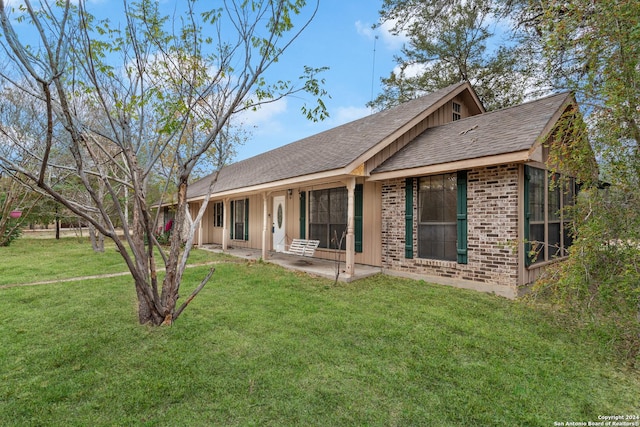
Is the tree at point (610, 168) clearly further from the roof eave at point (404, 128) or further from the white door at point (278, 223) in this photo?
the white door at point (278, 223)

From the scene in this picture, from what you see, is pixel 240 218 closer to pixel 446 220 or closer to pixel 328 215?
pixel 328 215

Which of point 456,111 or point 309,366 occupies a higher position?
point 456,111

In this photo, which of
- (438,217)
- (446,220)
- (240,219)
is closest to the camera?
(446,220)

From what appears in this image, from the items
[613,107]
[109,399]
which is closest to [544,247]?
[613,107]

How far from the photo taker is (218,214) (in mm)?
15531

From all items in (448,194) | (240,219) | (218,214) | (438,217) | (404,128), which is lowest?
(240,219)

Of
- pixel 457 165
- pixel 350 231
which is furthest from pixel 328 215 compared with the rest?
pixel 457 165

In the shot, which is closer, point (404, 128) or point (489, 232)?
point (489, 232)

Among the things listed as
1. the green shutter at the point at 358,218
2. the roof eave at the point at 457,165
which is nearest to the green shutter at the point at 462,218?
the roof eave at the point at 457,165

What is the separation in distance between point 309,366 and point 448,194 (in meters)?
4.81

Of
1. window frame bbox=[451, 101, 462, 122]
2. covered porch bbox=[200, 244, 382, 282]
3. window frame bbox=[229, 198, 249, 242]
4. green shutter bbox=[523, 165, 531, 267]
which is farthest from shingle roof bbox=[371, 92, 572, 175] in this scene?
window frame bbox=[229, 198, 249, 242]

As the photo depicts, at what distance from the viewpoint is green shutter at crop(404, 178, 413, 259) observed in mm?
7004

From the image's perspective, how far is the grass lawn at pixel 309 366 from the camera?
2.49 m

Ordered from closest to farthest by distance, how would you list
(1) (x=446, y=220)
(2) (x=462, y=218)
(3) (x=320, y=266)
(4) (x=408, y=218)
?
(2) (x=462, y=218) → (1) (x=446, y=220) → (4) (x=408, y=218) → (3) (x=320, y=266)
